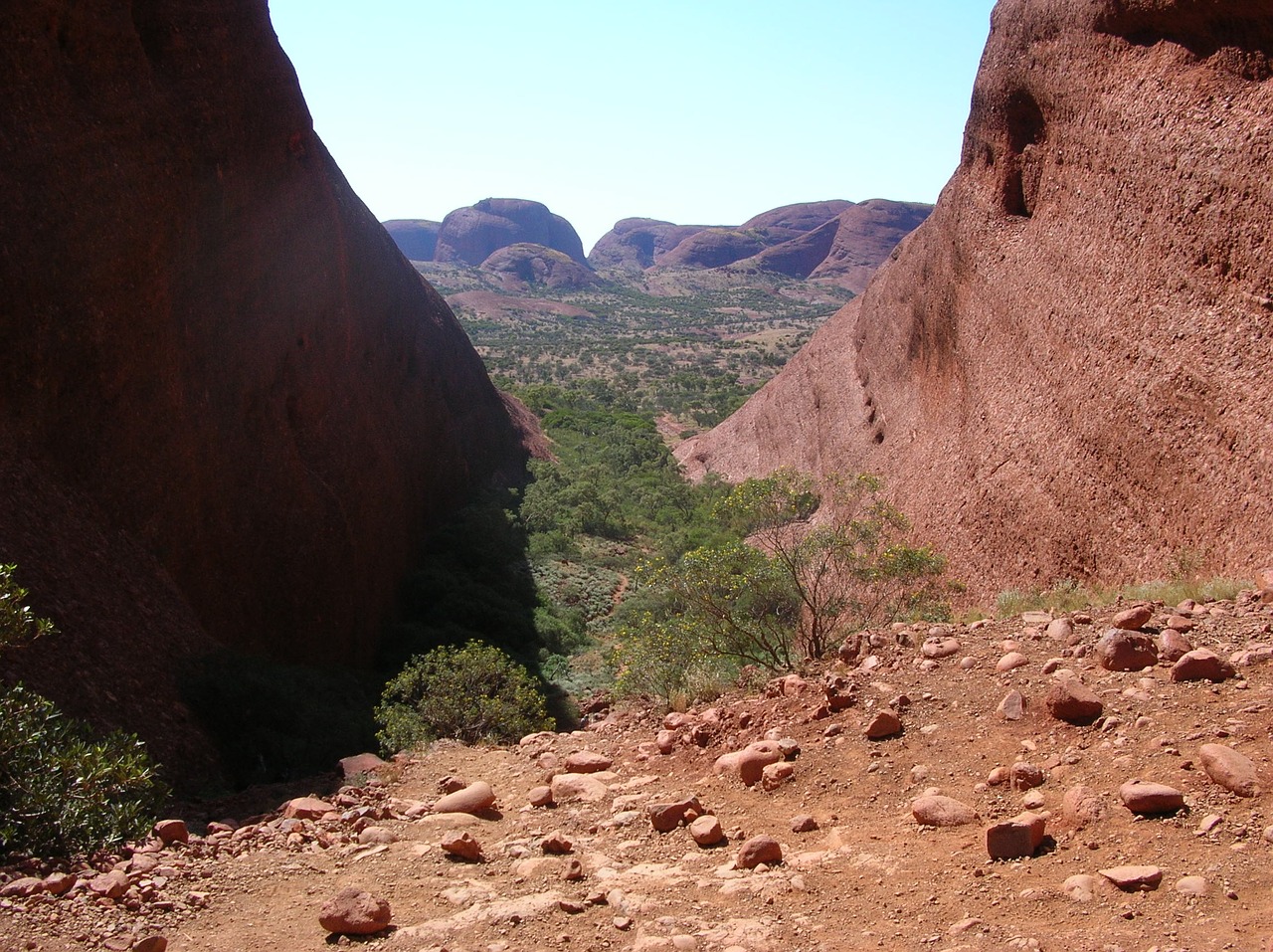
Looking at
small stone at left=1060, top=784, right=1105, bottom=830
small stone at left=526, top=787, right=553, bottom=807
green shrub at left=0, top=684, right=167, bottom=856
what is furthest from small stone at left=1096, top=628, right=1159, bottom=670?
green shrub at left=0, top=684, right=167, bottom=856

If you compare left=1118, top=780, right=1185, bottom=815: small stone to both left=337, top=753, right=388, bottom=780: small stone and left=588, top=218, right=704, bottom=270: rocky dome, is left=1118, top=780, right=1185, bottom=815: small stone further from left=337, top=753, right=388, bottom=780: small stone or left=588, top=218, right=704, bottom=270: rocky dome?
left=588, top=218, right=704, bottom=270: rocky dome

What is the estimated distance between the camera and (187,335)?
10.9m

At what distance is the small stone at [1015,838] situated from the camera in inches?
170

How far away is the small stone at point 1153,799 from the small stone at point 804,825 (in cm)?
161

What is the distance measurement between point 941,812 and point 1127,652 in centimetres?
189

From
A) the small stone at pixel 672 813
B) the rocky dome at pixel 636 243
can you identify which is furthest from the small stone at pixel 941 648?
the rocky dome at pixel 636 243

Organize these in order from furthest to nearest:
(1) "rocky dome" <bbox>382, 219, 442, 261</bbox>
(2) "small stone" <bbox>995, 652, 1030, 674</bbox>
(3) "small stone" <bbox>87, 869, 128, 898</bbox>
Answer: (1) "rocky dome" <bbox>382, 219, 442, 261</bbox> < (2) "small stone" <bbox>995, 652, 1030, 674</bbox> < (3) "small stone" <bbox>87, 869, 128, 898</bbox>

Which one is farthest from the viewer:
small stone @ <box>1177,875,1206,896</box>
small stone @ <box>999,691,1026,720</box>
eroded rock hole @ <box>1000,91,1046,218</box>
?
eroded rock hole @ <box>1000,91,1046,218</box>

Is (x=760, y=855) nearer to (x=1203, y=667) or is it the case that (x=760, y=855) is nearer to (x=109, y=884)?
(x=1203, y=667)

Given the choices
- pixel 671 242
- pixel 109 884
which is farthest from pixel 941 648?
pixel 671 242

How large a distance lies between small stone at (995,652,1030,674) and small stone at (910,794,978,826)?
1726 millimetres

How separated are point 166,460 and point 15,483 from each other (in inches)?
75.2

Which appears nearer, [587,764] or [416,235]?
[587,764]

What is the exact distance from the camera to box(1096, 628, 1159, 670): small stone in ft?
19.4
